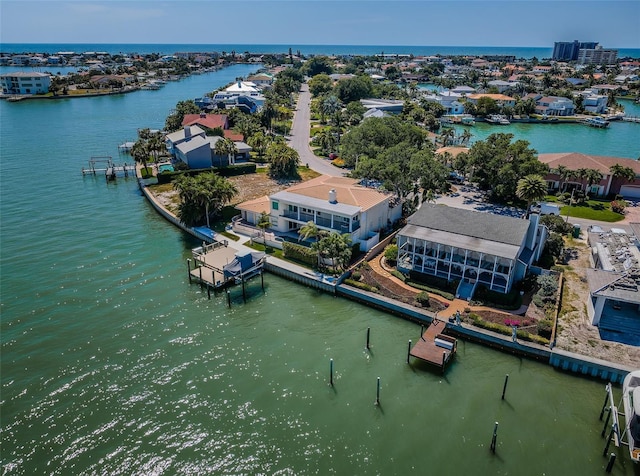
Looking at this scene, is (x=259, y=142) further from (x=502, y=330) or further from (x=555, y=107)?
(x=555, y=107)

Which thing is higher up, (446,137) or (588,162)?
(446,137)

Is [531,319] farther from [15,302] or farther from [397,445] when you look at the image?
[15,302]

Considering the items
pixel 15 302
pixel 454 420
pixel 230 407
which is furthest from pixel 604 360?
pixel 15 302

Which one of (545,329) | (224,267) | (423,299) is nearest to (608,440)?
(545,329)

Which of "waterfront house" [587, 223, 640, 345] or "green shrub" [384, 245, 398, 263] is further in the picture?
"green shrub" [384, 245, 398, 263]

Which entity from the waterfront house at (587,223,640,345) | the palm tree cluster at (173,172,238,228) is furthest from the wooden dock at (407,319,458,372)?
the palm tree cluster at (173,172,238,228)

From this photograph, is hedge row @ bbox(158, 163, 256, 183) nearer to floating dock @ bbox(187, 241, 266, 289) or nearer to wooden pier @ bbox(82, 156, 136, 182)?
wooden pier @ bbox(82, 156, 136, 182)
